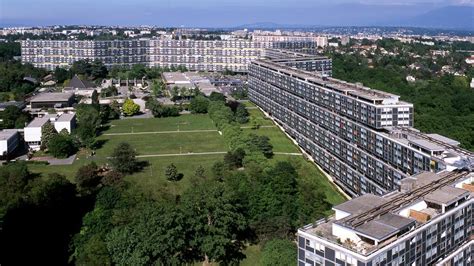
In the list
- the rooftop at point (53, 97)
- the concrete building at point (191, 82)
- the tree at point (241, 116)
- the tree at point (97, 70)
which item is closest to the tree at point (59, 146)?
the rooftop at point (53, 97)

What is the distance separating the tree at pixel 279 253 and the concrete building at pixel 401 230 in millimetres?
2563

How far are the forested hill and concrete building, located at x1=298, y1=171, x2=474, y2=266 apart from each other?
1155 centimetres

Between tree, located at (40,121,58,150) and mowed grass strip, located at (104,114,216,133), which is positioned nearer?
tree, located at (40,121,58,150)

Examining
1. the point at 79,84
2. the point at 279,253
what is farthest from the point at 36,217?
the point at 79,84

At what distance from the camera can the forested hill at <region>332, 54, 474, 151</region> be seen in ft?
74.7

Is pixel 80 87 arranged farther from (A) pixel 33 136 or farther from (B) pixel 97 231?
(B) pixel 97 231

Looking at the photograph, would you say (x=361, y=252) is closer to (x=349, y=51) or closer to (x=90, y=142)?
(x=90, y=142)

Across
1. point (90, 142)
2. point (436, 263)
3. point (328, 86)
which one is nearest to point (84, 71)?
point (90, 142)

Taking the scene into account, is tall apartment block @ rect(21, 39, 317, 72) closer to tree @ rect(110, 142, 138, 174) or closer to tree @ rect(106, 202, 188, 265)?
tree @ rect(110, 142, 138, 174)

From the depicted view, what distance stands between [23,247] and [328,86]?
13.3 m

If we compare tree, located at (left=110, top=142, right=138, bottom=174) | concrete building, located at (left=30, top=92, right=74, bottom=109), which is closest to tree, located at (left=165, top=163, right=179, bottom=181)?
tree, located at (left=110, top=142, right=138, bottom=174)

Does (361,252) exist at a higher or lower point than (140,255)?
higher

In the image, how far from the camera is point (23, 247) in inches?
531

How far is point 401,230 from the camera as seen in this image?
338 inches
